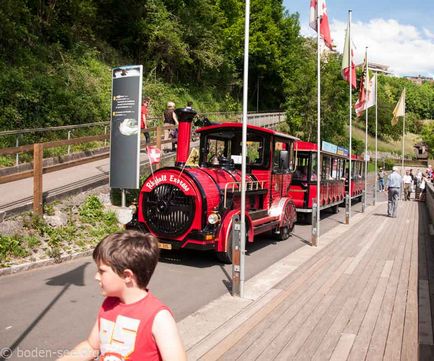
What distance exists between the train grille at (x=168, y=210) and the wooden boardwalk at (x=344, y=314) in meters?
2.14

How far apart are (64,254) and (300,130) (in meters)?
26.4

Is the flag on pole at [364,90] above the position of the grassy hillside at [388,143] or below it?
below

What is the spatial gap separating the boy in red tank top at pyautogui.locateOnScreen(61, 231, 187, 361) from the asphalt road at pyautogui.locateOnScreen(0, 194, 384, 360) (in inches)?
94.1

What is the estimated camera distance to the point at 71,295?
231 inches

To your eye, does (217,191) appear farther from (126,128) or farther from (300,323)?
(300,323)

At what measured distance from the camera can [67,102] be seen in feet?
54.2

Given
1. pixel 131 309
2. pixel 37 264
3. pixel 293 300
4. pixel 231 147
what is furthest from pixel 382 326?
pixel 231 147

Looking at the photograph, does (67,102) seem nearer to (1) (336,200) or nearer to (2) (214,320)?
(1) (336,200)

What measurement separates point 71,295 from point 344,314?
3677 millimetres

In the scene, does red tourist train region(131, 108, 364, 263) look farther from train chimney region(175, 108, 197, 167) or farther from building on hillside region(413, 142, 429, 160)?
building on hillside region(413, 142, 429, 160)

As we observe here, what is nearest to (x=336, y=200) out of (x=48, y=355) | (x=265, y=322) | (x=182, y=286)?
(x=182, y=286)

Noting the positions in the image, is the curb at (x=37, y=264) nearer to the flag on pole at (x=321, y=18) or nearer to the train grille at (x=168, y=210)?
the train grille at (x=168, y=210)

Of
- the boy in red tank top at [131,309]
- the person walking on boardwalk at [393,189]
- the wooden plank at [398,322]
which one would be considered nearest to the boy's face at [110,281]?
the boy in red tank top at [131,309]

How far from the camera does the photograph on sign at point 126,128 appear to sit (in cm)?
939
